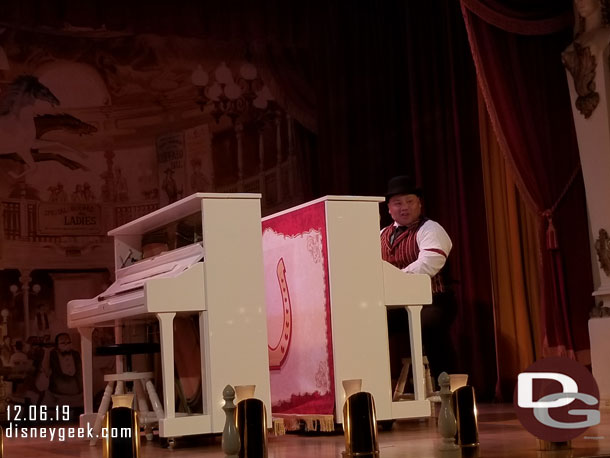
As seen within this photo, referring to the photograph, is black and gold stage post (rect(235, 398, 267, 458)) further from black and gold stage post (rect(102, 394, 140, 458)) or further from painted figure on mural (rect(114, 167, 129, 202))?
painted figure on mural (rect(114, 167, 129, 202))

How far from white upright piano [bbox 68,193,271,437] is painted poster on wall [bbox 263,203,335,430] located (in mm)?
364

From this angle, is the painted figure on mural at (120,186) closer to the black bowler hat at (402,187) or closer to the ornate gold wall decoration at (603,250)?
the black bowler hat at (402,187)

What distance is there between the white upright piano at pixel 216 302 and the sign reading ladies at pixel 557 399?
5.28 ft

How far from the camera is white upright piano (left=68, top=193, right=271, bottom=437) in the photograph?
4629 millimetres

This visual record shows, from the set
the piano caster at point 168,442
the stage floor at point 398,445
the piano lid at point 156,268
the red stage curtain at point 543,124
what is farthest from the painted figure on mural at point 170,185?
the piano caster at point 168,442

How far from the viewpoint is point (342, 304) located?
5.02 metres

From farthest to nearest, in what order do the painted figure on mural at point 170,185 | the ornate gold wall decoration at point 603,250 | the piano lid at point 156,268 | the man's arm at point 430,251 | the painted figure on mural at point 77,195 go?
the painted figure on mural at point 170,185 < the painted figure on mural at point 77,195 < the ornate gold wall decoration at point 603,250 < the man's arm at point 430,251 < the piano lid at point 156,268

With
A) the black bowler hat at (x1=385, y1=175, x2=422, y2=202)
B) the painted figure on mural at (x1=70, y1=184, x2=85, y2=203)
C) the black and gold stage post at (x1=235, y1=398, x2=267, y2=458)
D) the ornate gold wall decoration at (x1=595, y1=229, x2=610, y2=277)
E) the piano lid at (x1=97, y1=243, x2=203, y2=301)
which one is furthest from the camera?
the painted figure on mural at (x1=70, y1=184, x2=85, y2=203)

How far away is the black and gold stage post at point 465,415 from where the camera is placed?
386cm

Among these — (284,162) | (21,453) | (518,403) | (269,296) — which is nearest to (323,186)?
(284,162)

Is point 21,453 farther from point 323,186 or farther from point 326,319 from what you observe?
point 323,186

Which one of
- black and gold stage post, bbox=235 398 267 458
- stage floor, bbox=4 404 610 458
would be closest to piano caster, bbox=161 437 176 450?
stage floor, bbox=4 404 610 458

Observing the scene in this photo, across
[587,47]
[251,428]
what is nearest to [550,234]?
[587,47]

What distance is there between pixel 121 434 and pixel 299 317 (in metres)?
1.96
